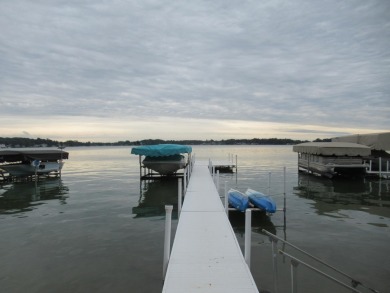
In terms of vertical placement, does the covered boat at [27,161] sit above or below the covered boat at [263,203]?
above

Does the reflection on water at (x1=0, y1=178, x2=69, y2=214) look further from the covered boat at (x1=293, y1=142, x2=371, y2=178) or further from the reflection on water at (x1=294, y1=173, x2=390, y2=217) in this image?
the covered boat at (x1=293, y1=142, x2=371, y2=178)

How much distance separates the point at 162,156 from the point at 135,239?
1504 centimetres

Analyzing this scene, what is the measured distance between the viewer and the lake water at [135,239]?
7164 mm

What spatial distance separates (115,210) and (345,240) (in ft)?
33.8

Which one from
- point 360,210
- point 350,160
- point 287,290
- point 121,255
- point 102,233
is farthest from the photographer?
point 350,160

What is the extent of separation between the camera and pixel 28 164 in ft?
89.7

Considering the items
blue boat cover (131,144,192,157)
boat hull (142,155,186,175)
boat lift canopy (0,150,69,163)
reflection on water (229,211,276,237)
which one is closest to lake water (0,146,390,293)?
reflection on water (229,211,276,237)

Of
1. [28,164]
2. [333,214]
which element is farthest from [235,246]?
[28,164]

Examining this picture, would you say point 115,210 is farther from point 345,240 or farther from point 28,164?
point 28,164

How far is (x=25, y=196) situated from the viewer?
19094mm

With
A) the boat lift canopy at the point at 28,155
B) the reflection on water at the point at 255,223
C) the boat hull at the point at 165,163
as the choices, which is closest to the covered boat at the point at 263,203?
the reflection on water at the point at 255,223

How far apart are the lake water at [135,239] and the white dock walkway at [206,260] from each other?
1.04 m

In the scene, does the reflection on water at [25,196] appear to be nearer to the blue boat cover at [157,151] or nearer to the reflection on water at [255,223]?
the blue boat cover at [157,151]

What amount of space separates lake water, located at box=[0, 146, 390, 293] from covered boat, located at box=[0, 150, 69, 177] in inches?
317
